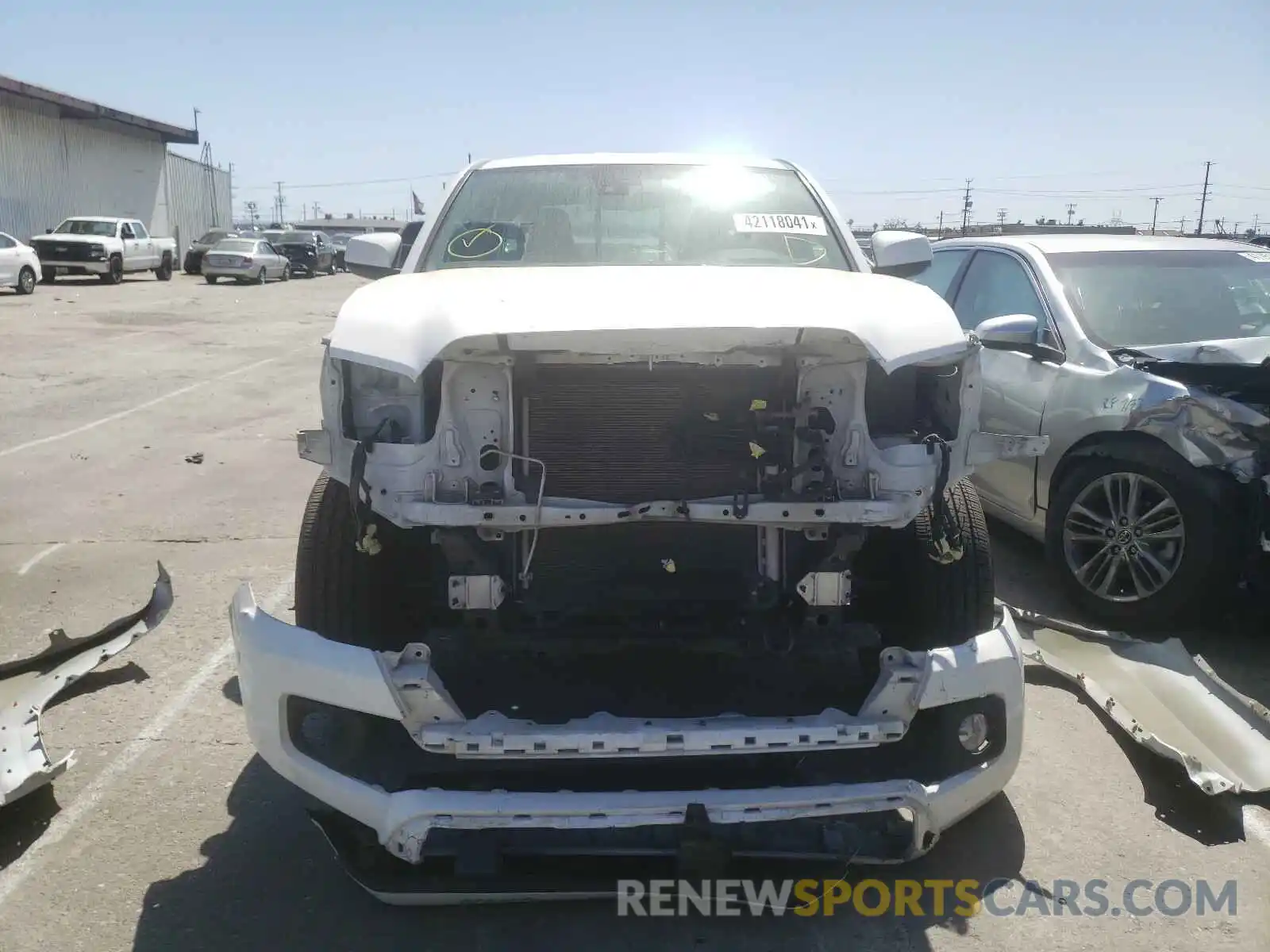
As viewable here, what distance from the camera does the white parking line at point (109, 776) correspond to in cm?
288

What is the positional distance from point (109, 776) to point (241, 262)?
30.3m

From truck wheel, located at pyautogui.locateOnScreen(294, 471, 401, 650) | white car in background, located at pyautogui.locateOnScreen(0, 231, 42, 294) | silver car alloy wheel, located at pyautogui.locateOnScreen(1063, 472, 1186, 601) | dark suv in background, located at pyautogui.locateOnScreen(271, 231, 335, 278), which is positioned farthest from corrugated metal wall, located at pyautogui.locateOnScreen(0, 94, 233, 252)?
silver car alloy wheel, located at pyautogui.locateOnScreen(1063, 472, 1186, 601)

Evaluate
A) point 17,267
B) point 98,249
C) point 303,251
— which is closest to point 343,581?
point 17,267

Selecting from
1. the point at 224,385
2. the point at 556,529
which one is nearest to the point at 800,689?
the point at 556,529

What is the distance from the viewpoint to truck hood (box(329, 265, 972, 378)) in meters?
2.51

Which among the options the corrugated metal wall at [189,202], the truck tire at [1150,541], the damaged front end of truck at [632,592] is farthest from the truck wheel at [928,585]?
the corrugated metal wall at [189,202]

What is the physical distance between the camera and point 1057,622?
177 inches

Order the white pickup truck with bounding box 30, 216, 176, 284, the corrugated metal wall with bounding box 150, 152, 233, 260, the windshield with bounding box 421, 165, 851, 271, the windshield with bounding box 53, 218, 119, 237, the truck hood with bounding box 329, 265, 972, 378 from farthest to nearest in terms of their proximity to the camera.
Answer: the corrugated metal wall with bounding box 150, 152, 233, 260 → the windshield with bounding box 53, 218, 119, 237 → the white pickup truck with bounding box 30, 216, 176, 284 → the windshield with bounding box 421, 165, 851, 271 → the truck hood with bounding box 329, 265, 972, 378

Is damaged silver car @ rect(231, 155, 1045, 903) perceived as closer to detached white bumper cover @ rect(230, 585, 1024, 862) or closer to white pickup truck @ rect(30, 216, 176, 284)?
detached white bumper cover @ rect(230, 585, 1024, 862)

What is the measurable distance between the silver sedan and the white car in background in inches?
290

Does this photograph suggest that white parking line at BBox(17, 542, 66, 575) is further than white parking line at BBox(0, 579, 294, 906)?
Yes

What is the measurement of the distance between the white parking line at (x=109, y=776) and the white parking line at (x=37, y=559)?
1.65 meters

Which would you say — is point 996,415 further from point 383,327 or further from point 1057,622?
point 383,327

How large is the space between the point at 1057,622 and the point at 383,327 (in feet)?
10.5
